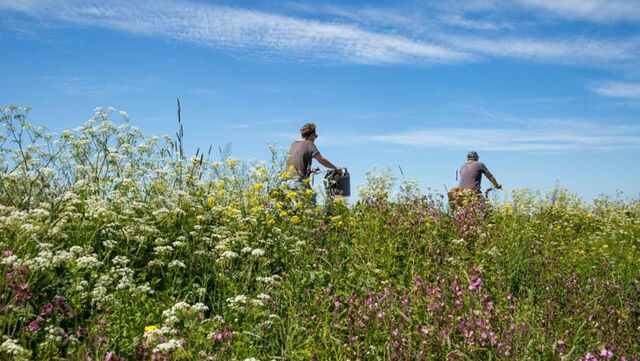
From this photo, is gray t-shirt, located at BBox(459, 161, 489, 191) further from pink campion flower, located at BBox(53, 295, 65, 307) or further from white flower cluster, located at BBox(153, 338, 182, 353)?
white flower cluster, located at BBox(153, 338, 182, 353)

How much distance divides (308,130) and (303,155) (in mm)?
531

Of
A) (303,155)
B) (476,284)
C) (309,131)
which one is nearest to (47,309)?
(476,284)

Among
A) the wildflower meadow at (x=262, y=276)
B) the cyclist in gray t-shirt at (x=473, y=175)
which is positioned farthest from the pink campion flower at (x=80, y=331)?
the cyclist in gray t-shirt at (x=473, y=175)

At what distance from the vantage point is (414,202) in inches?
358

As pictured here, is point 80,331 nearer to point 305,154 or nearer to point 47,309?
Result: point 47,309

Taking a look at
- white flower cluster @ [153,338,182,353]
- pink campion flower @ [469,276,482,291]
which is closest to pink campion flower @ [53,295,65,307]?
white flower cluster @ [153,338,182,353]

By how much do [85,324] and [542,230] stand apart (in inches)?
289

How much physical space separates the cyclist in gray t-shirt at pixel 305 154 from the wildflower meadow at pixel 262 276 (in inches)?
89.0

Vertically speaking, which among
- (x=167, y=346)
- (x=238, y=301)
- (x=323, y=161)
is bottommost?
(x=167, y=346)

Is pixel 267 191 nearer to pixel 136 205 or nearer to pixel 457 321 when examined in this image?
pixel 136 205

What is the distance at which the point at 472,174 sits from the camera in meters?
13.7

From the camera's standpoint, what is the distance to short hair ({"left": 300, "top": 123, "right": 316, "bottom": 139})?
1120cm

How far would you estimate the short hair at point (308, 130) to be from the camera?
11.2m

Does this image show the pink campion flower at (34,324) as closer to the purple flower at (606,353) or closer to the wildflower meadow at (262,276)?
the wildflower meadow at (262,276)
